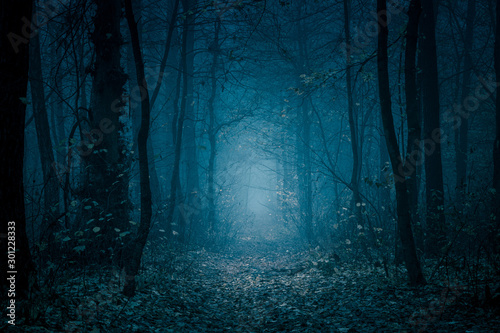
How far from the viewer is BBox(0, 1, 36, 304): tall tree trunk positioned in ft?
12.8

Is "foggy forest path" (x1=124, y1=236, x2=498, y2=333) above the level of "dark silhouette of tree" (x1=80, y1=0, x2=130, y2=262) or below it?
below

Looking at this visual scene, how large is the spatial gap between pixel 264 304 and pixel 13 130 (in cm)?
523

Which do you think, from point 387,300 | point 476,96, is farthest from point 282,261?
point 476,96

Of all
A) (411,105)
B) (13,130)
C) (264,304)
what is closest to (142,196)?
(13,130)

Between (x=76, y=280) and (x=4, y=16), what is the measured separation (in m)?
4.25

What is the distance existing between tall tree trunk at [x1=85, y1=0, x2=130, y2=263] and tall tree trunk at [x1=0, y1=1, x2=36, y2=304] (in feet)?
9.60

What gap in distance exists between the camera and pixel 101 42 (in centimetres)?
707

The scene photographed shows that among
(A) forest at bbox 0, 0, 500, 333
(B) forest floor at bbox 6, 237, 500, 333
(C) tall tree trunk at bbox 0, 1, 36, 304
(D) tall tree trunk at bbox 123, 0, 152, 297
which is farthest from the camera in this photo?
(D) tall tree trunk at bbox 123, 0, 152, 297

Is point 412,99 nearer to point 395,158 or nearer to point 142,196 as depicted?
point 395,158

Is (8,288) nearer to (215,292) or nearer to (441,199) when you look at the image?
(215,292)

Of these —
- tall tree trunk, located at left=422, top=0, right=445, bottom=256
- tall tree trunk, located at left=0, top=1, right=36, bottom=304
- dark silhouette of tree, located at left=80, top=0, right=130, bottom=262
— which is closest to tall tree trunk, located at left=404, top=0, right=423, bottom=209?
tall tree trunk, located at left=422, top=0, right=445, bottom=256

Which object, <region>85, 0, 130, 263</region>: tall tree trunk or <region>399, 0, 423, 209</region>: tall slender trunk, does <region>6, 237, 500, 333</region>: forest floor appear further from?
<region>399, 0, 423, 209</region>: tall slender trunk

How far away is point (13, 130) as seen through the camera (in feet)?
13.0

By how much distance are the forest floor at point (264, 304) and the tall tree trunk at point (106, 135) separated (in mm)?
1306
